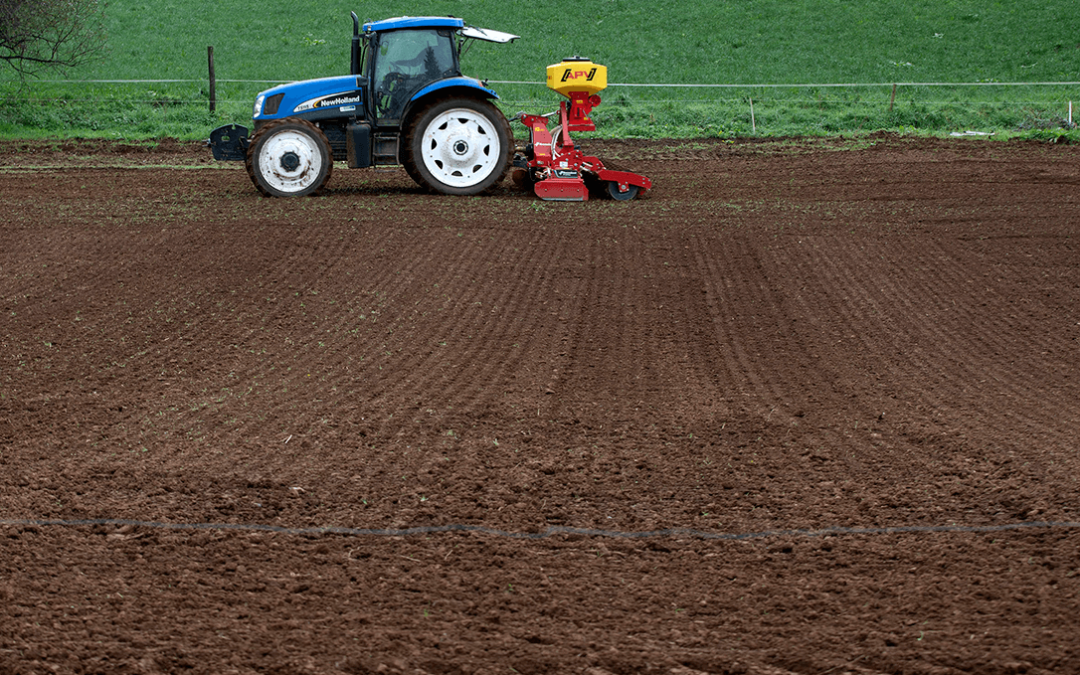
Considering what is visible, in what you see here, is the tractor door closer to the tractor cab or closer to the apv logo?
the tractor cab

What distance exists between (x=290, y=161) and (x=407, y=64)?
182 centimetres

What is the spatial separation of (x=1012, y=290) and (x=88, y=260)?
817 cm

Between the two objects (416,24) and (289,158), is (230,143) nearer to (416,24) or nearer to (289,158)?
(289,158)

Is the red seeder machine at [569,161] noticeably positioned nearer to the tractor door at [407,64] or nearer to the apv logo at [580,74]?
the apv logo at [580,74]

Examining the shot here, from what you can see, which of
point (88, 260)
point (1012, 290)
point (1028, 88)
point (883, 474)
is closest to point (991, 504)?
point (883, 474)

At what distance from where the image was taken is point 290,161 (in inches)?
470

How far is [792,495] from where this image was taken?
4809 mm

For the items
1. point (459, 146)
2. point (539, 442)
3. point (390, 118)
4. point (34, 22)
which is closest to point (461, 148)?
point (459, 146)

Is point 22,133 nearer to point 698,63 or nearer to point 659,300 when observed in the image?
point 659,300

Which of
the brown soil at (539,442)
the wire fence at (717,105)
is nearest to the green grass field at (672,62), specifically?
the wire fence at (717,105)

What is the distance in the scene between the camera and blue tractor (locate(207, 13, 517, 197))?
11.9 meters

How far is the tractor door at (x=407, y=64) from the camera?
12023 millimetres

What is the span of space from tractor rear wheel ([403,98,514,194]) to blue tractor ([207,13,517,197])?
0.01m

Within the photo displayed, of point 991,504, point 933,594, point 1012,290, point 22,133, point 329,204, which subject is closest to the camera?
point 933,594
